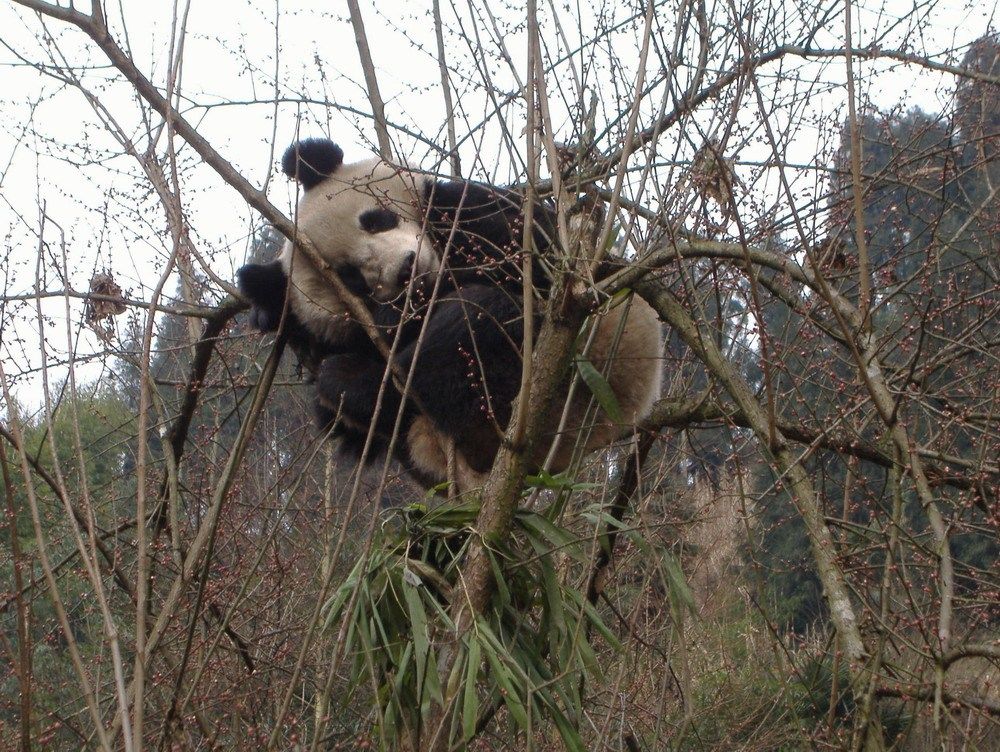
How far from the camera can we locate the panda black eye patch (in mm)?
4855

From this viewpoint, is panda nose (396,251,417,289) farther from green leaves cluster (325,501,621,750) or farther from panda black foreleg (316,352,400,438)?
green leaves cluster (325,501,621,750)

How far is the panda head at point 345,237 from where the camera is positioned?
4617mm

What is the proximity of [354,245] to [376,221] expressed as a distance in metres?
0.16

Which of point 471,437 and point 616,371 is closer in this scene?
point 471,437

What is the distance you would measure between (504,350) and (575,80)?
4.72ft

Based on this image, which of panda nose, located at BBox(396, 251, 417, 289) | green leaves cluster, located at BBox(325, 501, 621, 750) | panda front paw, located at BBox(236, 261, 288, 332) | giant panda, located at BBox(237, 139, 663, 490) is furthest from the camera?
panda nose, located at BBox(396, 251, 417, 289)

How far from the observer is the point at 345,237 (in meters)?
5.01

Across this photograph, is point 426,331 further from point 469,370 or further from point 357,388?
point 357,388

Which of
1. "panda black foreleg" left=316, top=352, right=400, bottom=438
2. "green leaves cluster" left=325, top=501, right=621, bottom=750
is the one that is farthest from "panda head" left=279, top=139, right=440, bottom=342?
"green leaves cluster" left=325, top=501, right=621, bottom=750

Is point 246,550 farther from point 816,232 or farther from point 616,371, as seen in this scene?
point 816,232

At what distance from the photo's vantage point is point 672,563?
2.57 metres

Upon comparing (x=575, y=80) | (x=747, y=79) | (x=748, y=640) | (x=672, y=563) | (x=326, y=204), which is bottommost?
(x=748, y=640)

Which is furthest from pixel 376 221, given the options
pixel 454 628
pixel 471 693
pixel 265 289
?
pixel 471 693

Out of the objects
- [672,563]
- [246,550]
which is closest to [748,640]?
[246,550]
